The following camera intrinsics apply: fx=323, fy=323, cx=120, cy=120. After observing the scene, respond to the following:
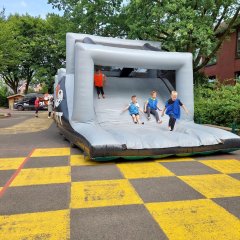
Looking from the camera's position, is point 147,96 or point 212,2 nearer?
point 147,96

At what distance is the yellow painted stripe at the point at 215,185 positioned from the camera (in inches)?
202

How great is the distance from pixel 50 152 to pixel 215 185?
4860 millimetres

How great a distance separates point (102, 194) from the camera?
509 centimetres

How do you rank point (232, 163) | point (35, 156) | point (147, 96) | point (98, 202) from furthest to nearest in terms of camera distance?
point (147, 96) < point (35, 156) < point (232, 163) < point (98, 202)

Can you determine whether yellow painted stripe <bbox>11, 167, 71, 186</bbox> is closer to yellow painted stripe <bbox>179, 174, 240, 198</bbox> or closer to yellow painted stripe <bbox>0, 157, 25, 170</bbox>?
yellow painted stripe <bbox>0, 157, 25, 170</bbox>

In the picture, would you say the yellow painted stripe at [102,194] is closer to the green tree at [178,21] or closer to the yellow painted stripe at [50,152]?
the yellow painted stripe at [50,152]

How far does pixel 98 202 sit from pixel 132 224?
90 centimetres

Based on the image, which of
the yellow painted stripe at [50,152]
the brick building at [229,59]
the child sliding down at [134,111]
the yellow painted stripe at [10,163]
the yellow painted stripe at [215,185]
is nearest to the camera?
the yellow painted stripe at [215,185]

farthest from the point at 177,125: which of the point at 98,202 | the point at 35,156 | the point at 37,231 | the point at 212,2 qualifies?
the point at 212,2

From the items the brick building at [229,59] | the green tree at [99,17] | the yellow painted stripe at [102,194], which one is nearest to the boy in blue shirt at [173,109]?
the yellow painted stripe at [102,194]

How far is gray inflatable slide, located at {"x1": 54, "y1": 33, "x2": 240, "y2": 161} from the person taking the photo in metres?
7.66

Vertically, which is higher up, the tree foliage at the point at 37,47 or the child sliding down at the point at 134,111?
the tree foliage at the point at 37,47

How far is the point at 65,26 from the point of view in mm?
20609

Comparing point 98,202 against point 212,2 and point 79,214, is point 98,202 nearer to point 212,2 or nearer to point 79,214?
point 79,214
